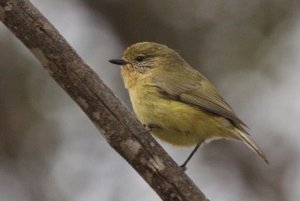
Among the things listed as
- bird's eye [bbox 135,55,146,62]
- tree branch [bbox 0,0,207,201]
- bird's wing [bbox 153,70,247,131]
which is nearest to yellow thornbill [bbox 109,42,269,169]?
bird's wing [bbox 153,70,247,131]

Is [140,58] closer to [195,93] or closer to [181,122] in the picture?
[195,93]

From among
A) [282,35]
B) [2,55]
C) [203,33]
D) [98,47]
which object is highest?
[2,55]

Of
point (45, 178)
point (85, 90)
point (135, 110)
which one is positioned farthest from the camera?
point (45, 178)

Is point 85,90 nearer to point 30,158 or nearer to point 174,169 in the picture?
point 174,169

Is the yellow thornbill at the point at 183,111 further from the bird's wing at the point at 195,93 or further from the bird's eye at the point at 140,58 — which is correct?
the bird's eye at the point at 140,58

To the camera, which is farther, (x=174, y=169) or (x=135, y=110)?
(x=135, y=110)

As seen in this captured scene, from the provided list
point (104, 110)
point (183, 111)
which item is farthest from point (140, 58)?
point (104, 110)

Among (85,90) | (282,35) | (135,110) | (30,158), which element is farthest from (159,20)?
(85,90)
